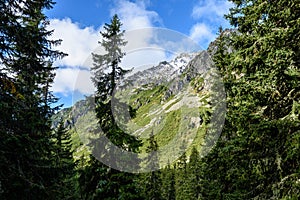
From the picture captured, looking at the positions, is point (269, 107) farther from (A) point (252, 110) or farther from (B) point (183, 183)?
(B) point (183, 183)

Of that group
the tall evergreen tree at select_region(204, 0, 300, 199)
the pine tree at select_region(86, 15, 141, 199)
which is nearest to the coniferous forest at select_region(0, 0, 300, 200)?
the tall evergreen tree at select_region(204, 0, 300, 199)

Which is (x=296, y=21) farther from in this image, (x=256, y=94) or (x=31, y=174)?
(x=31, y=174)

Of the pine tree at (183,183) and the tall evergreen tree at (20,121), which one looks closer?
the tall evergreen tree at (20,121)

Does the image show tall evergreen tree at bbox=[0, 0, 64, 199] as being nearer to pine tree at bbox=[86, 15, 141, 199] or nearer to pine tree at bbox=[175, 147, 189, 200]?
pine tree at bbox=[86, 15, 141, 199]

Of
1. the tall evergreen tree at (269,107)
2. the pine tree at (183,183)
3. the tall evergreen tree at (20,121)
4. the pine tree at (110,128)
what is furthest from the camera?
the pine tree at (183,183)

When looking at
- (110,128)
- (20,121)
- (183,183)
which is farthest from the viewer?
(183,183)

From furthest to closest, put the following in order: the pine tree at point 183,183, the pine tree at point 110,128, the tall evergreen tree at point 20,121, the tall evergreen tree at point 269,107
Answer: the pine tree at point 183,183, the pine tree at point 110,128, the tall evergreen tree at point 20,121, the tall evergreen tree at point 269,107

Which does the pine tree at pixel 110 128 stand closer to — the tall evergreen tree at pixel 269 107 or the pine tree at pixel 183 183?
the tall evergreen tree at pixel 269 107

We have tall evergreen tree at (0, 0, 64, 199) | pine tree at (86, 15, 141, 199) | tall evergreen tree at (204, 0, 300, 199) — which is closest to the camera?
tall evergreen tree at (204, 0, 300, 199)

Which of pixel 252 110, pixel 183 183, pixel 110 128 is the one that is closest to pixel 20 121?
pixel 110 128

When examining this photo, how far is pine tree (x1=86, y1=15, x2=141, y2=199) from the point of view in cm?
1544

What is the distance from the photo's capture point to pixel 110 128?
1606 centimetres

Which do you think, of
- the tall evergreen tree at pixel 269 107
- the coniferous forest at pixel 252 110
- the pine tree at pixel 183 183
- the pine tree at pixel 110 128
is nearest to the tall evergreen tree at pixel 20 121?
the coniferous forest at pixel 252 110

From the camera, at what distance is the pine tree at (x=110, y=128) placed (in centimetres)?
1544
